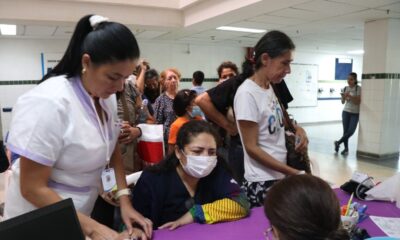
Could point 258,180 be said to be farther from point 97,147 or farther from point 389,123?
point 389,123

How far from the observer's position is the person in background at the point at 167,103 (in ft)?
11.6

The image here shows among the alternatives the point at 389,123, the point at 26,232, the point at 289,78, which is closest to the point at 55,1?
the point at 26,232

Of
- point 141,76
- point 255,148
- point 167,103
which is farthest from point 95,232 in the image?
point 141,76

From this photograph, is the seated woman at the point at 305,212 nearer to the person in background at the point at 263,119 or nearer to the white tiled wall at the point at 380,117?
the person in background at the point at 263,119

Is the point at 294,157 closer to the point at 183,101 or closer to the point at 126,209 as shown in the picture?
the point at 126,209

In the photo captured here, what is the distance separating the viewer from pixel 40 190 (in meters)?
0.96

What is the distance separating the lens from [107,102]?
3.95ft

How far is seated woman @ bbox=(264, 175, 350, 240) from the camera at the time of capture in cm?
76

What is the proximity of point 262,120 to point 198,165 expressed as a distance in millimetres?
401

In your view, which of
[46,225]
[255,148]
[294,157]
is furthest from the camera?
[294,157]

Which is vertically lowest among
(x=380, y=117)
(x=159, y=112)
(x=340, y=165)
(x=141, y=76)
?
(x=340, y=165)

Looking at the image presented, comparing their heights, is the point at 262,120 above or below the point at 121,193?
above

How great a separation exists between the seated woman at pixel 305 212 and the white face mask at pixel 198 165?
0.68 m

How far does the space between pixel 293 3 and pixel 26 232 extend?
4222 mm
